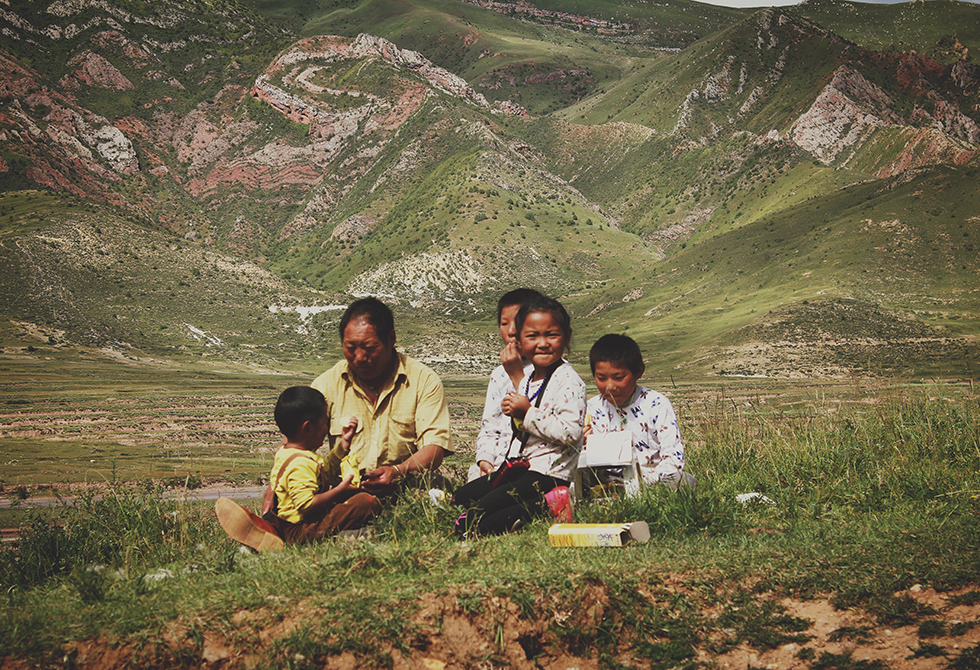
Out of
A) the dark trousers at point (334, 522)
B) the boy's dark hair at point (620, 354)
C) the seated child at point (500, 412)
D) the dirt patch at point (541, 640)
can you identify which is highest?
the boy's dark hair at point (620, 354)

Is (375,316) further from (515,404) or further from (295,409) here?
(515,404)

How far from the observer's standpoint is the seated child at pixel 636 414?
274 inches

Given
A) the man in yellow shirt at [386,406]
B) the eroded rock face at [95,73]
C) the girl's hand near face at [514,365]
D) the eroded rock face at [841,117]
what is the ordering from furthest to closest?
the eroded rock face at [95,73] → the eroded rock face at [841,117] → the girl's hand near face at [514,365] → the man in yellow shirt at [386,406]

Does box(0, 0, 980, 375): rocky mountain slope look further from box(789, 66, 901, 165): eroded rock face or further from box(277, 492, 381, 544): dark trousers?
box(277, 492, 381, 544): dark trousers

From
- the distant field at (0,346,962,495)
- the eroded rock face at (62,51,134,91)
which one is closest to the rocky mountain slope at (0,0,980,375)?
the eroded rock face at (62,51,134,91)

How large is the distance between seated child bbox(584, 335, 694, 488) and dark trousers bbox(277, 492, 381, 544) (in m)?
2.05

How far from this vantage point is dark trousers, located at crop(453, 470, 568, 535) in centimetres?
641

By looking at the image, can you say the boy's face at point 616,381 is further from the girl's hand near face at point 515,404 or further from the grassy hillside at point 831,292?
the grassy hillside at point 831,292

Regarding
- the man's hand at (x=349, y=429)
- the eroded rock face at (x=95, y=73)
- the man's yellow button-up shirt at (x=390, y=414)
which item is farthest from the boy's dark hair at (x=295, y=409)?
the eroded rock face at (x=95, y=73)

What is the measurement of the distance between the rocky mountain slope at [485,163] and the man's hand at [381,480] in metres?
45.6

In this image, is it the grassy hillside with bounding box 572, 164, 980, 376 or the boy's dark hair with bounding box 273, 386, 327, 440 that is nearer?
the boy's dark hair with bounding box 273, 386, 327, 440

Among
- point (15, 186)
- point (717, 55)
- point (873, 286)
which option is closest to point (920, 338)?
point (873, 286)

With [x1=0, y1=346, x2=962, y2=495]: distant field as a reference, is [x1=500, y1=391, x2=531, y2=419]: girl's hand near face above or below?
above

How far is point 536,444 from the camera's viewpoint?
6.54 m
